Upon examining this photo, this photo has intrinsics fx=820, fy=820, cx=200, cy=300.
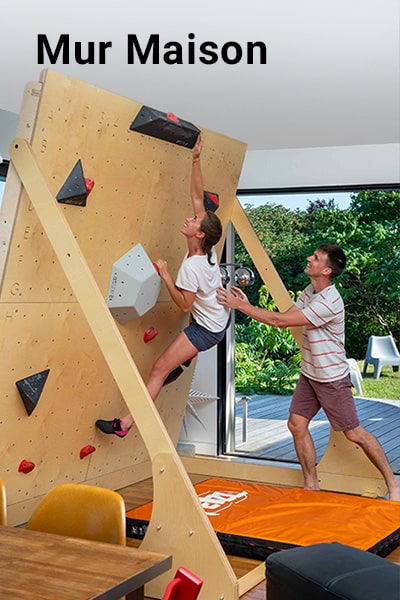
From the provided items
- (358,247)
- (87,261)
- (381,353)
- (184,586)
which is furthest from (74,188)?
(381,353)

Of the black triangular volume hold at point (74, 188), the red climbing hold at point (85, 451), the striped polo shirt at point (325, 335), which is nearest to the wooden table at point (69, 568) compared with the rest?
the black triangular volume hold at point (74, 188)

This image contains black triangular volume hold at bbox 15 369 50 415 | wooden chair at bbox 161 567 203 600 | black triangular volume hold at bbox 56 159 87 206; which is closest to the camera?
wooden chair at bbox 161 567 203 600

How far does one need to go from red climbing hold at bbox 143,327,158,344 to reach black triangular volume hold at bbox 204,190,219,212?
2.96 feet

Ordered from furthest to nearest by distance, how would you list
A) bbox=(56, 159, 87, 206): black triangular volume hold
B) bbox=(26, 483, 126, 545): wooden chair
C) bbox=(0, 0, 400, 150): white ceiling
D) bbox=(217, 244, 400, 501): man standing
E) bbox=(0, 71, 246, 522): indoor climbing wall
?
bbox=(217, 244, 400, 501): man standing
bbox=(0, 0, 400, 150): white ceiling
bbox=(56, 159, 87, 206): black triangular volume hold
bbox=(0, 71, 246, 522): indoor climbing wall
bbox=(26, 483, 126, 545): wooden chair

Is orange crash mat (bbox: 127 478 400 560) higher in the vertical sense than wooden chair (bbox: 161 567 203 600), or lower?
lower

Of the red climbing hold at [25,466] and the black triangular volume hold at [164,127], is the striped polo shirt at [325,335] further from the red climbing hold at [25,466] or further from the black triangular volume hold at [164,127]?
the red climbing hold at [25,466]

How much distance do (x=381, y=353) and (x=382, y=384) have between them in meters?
0.26

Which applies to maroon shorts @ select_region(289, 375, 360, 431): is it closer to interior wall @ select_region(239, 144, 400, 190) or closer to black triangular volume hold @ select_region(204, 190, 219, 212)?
black triangular volume hold @ select_region(204, 190, 219, 212)

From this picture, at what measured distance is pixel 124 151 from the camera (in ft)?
14.9

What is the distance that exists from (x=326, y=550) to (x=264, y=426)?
4.40 m

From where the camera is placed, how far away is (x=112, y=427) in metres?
5.19

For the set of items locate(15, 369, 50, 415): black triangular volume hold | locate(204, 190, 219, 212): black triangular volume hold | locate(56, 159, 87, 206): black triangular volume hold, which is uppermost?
locate(204, 190, 219, 212): black triangular volume hold

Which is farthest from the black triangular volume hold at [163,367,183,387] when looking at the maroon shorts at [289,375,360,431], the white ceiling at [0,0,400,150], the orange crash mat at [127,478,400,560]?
the white ceiling at [0,0,400,150]

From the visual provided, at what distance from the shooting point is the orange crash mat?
4.51 m
